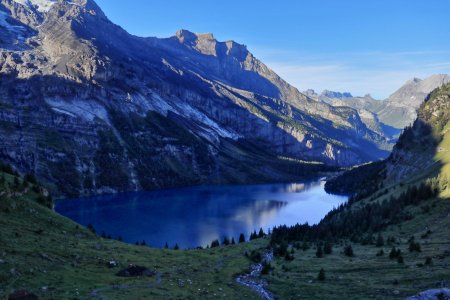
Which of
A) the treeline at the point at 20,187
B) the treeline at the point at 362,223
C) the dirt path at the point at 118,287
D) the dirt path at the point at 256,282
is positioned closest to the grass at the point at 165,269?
the dirt path at the point at 118,287

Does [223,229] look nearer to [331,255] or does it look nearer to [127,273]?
[331,255]

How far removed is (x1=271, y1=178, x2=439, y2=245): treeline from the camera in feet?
388

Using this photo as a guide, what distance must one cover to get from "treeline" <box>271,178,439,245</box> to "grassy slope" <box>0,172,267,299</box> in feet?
124

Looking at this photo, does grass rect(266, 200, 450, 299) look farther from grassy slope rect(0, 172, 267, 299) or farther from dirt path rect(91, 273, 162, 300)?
dirt path rect(91, 273, 162, 300)

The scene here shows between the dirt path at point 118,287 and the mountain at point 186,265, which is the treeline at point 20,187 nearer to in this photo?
the mountain at point 186,265

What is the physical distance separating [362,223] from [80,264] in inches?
3710

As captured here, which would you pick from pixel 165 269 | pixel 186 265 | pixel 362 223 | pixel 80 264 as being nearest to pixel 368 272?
pixel 186 265

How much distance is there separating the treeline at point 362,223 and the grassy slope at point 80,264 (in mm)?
37911

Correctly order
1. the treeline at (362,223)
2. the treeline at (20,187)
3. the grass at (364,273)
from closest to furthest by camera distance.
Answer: the grass at (364,273) < the treeline at (20,187) < the treeline at (362,223)

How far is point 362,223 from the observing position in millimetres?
130000

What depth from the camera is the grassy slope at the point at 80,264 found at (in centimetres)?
4394

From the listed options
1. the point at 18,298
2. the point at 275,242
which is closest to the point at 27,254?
the point at 18,298

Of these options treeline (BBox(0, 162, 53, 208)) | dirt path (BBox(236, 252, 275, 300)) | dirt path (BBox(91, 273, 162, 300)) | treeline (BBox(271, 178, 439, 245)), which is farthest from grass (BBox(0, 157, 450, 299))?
treeline (BBox(271, 178, 439, 245))

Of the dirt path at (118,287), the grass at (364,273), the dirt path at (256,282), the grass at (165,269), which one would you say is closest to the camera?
the dirt path at (118,287)
